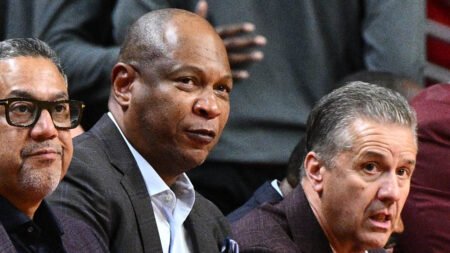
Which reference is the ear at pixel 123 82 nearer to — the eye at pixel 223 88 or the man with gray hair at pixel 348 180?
the eye at pixel 223 88

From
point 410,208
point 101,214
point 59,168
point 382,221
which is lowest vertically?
point 410,208

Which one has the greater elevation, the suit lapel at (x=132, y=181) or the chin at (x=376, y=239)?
the suit lapel at (x=132, y=181)

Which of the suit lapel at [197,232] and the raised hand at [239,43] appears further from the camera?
Answer: the raised hand at [239,43]

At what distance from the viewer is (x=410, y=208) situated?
3.50 meters

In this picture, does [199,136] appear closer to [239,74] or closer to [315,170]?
[315,170]

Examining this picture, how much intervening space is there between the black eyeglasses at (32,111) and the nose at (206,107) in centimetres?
54

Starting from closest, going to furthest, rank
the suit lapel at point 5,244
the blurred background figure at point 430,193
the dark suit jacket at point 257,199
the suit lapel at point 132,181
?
the suit lapel at point 5,244, the suit lapel at point 132,181, the blurred background figure at point 430,193, the dark suit jacket at point 257,199

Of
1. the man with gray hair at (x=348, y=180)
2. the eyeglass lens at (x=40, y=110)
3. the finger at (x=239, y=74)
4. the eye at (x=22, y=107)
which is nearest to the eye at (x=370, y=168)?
the man with gray hair at (x=348, y=180)

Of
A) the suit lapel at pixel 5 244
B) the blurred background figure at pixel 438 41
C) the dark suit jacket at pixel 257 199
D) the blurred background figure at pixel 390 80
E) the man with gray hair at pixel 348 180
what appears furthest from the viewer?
the blurred background figure at pixel 438 41

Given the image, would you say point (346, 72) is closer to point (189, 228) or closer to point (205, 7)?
point (205, 7)

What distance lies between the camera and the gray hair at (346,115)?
3.07 metres

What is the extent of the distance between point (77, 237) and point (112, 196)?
25 cm

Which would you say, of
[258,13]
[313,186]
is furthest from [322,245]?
[258,13]

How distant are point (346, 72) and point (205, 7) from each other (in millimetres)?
677
